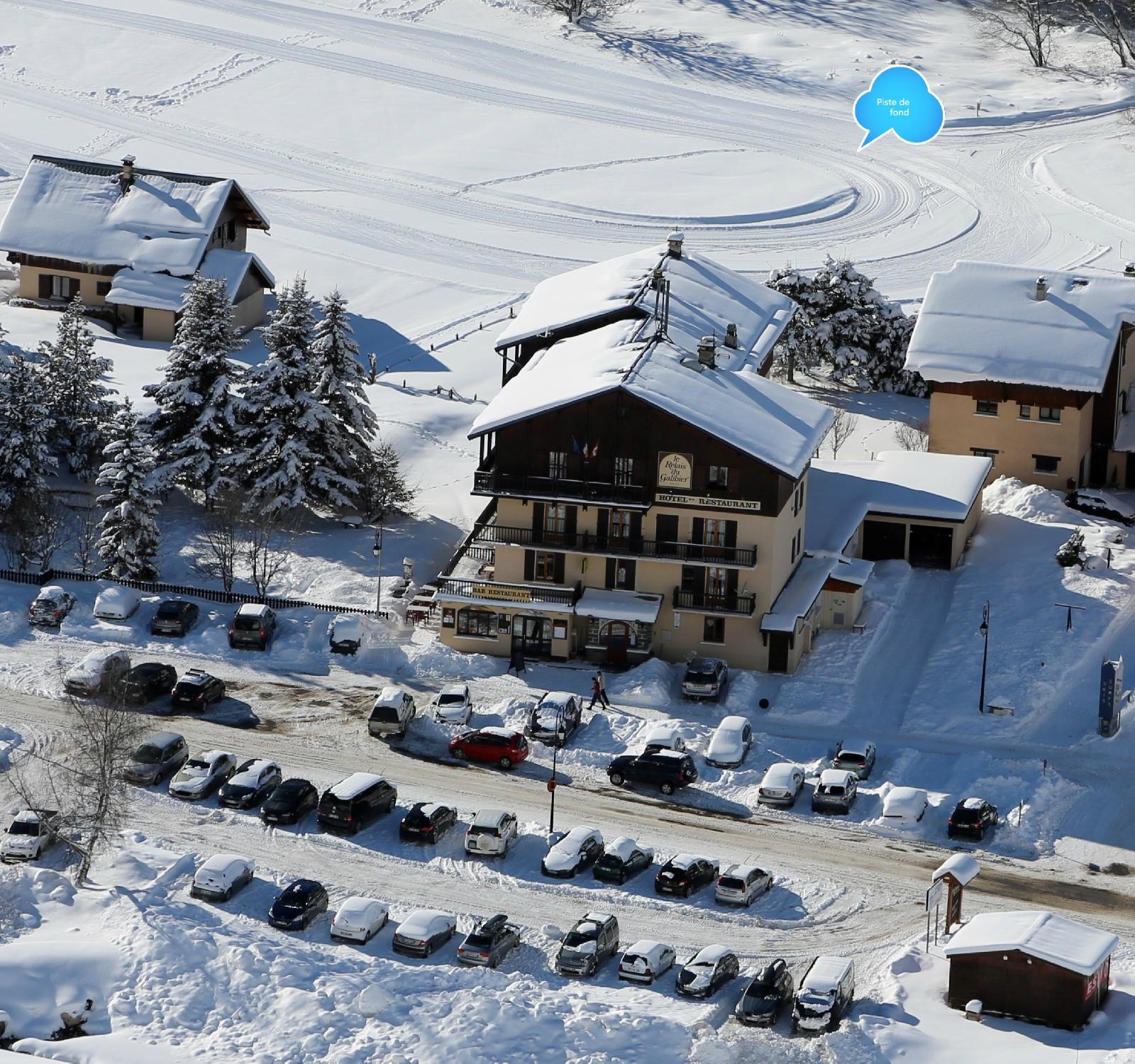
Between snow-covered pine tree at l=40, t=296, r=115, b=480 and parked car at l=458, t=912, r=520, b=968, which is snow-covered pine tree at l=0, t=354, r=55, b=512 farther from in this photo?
parked car at l=458, t=912, r=520, b=968

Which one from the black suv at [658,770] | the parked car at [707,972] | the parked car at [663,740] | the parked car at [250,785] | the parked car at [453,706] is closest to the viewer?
the parked car at [707,972]

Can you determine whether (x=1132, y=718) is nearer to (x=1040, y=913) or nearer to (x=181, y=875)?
(x=1040, y=913)

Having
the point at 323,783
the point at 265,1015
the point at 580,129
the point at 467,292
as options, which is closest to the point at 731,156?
the point at 580,129

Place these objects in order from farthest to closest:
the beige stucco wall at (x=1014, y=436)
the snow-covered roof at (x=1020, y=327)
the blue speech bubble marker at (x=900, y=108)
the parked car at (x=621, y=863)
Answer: the blue speech bubble marker at (x=900, y=108) → the beige stucco wall at (x=1014, y=436) → the snow-covered roof at (x=1020, y=327) → the parked car at (x=621, y=863)

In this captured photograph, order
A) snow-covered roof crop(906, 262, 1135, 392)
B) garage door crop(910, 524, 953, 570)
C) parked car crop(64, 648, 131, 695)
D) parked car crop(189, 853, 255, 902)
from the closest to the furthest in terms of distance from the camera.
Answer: parked car crop(189, 853, 255, 902) → parked car crop(64, 648, 131, 695) → garage door crop(910, 524, 953, 570) → snow-covered roof crop(906, 262, 1135, 392)

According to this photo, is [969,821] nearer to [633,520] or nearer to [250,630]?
[633,520]

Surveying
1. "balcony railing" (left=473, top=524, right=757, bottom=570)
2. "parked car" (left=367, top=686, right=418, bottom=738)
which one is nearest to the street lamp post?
"balcony railing" (left=473, top=524, right=757, bottom=570)

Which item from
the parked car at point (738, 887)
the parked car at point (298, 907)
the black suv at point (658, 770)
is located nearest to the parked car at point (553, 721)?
the black suv at point (658, 770)

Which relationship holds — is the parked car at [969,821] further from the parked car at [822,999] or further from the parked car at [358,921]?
the parked car at [358,921]
